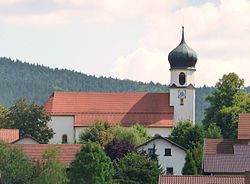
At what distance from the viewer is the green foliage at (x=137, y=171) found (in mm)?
71312

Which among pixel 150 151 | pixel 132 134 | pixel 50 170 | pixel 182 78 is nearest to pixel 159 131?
pixel 182 78

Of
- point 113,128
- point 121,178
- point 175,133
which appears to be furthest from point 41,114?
point 121,178

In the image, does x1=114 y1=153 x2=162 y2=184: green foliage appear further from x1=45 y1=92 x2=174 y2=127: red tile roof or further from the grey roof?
x1=45 y1=92 x2=174 y2=127: red tile roof

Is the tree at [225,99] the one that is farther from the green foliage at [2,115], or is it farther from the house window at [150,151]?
the house window at [150,151]

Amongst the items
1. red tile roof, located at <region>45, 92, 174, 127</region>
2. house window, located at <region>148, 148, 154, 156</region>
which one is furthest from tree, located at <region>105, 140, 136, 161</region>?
red tile roof, located at <region>45, 92, 174, 127</region>

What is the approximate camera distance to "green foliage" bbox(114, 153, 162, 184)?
71.3 meters

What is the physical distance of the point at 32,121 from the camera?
103m

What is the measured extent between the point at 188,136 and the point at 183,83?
63.6ft

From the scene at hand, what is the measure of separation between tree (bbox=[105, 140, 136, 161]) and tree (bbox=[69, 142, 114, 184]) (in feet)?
41.8

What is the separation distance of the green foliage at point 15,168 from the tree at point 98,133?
2679 centimetres

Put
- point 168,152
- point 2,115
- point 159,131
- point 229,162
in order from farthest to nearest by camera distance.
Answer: point 2,115 < point 159,131 < point 168,152 < point 229,162

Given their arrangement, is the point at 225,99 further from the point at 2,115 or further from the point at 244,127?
the point at 244,127

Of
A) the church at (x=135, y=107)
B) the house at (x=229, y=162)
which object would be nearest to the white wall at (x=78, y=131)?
the church at (x=135, y=107)

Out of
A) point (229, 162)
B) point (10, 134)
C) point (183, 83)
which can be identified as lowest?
point (229, 162)
